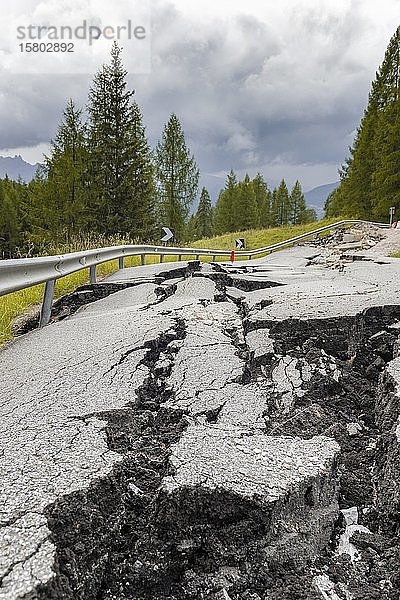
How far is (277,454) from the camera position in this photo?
210cm

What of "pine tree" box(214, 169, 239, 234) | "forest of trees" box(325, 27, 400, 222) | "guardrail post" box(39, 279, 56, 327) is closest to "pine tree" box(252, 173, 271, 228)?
"pine tree" box(214, 169, 239, 234)

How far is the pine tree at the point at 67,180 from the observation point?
25531 millimetres

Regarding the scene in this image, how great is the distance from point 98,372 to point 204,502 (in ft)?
5.52

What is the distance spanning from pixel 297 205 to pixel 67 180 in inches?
2574

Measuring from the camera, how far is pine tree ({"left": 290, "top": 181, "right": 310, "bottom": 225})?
83.8 m

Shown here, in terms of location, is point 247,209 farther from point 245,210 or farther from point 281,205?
point 281,205

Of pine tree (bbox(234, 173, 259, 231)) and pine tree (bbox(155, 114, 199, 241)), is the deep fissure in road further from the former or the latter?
pine tree (bbox(234, 173, 259, 231))

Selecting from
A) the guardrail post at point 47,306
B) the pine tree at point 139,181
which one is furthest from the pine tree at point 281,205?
the guardrail post at point 47,306

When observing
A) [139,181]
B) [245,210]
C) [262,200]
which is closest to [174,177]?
[139,181]

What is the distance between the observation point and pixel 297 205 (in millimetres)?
84750

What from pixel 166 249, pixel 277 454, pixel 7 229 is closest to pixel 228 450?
pixel 277 454

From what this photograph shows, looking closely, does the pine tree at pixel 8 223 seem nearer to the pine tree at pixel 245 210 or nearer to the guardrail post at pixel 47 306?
the pine tree at pixel 245 210

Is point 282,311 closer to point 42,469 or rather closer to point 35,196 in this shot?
point 42,469

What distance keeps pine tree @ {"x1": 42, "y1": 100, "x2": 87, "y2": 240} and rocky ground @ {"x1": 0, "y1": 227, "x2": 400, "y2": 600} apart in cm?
2286
